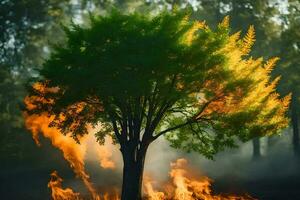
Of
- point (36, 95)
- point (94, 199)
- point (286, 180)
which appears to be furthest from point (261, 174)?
point (36, 95)

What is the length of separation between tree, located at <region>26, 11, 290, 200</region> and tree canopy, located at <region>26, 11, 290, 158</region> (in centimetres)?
4

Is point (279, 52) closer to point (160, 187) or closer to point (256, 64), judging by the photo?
point (160, 187)

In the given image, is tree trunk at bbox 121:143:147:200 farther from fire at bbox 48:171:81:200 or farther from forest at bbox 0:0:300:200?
fire at bbox 48:171:81:200

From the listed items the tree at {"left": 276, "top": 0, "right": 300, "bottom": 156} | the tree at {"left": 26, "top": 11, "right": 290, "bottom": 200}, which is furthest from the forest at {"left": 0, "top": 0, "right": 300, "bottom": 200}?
the tree at {"left": 276, "top": 0, "right": 300, "bottom": 156}

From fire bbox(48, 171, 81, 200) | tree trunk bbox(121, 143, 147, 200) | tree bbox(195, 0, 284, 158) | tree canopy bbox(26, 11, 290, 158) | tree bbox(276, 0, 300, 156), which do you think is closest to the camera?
tree canopy bbox(26, 11, 290, 158)

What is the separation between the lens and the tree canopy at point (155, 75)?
16031 mm

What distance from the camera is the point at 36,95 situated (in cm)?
1919

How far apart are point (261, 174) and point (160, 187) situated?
11.2 meters

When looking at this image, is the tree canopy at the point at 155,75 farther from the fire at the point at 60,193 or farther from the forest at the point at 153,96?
the fire at the point at 60,193

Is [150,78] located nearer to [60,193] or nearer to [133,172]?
[133,172]

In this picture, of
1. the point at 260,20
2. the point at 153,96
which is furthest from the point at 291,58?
the point at 153,96

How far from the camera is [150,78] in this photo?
53.7 feet

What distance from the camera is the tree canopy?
1603cm

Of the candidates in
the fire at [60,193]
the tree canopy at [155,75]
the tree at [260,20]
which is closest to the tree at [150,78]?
the tree canopy at [155,75]
